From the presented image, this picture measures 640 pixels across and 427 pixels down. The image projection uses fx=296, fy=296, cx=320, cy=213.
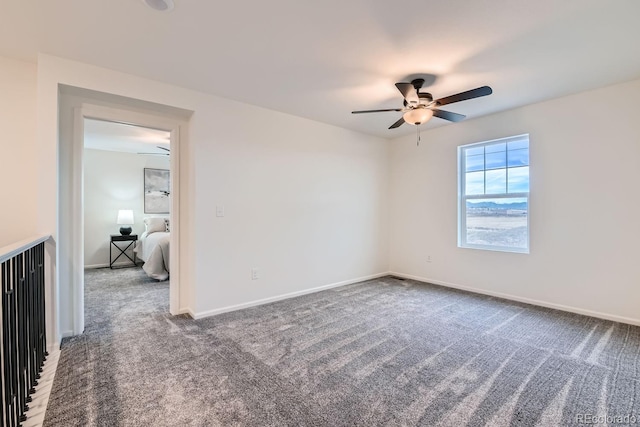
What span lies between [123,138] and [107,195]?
1.65 meters

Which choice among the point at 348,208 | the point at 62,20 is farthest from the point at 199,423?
the point at 348,208

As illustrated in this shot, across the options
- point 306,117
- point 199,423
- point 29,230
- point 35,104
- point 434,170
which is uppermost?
point 306,117

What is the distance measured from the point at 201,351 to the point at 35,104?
2.54 metres

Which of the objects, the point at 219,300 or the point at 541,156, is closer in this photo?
the point at 219,300

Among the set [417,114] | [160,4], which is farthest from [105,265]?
[417,114]

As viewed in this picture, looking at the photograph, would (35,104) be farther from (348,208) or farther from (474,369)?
(474,369)

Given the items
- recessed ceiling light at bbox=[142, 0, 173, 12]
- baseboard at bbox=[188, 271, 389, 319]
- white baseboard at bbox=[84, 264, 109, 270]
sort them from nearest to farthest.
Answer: recessed ceiling light at bbox=[142, 0, 173, 12]
baseboard at bbox=[188, 271, 389, 319]
white baseboard at bbox=[84, 264, 109, 270]

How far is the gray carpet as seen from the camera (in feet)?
5.46

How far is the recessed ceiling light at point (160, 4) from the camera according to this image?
5.81 ft

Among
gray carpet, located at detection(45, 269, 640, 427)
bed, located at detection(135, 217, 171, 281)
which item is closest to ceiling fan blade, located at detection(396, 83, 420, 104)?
gray carpet, located at detection(45, 269, 640, 427)

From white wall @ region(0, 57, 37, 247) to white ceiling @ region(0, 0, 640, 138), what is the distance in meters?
0.19

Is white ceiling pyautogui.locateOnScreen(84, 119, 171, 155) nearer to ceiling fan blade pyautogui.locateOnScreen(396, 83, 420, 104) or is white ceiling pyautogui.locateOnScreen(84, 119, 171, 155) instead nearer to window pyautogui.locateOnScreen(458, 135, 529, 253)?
ceiling fan blade pyautogui.locateOnScreen(396, 83, 420, 104)

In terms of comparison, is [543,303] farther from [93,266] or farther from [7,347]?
[93,266]

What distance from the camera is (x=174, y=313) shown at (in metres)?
3.23
